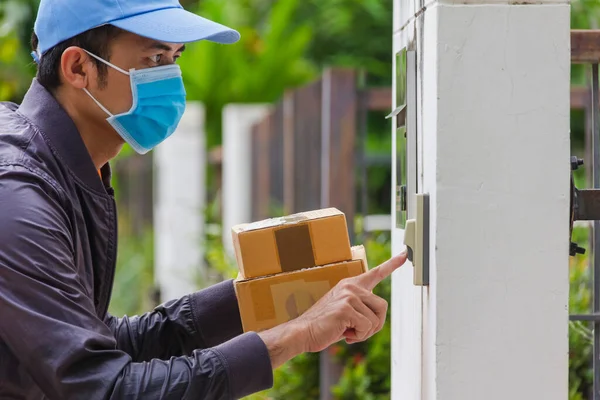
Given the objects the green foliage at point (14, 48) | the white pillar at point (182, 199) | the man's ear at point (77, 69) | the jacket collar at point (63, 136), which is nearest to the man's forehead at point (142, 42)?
the man's ear at point (77, 69)

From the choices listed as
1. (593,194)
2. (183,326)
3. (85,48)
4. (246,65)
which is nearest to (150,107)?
(85,48)

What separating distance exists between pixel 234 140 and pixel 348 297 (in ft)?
32.8

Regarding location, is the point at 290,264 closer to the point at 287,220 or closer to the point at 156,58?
the point at 287,220

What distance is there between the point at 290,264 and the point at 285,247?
1.8 inches

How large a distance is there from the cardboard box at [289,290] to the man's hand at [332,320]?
82mm

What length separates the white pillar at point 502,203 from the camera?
2.07 m

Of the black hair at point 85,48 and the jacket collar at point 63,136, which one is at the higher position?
the black hair at point 85,48

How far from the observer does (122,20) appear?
2330mm

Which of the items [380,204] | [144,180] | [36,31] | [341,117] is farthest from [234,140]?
[36,31]

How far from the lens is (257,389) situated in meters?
2.14

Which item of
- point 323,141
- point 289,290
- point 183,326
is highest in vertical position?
point 323,141

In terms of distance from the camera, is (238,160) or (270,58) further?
(270,58)

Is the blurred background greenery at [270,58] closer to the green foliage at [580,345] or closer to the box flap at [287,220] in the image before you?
the green foliage at [580,345]

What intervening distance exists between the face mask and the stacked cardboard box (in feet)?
1.42
